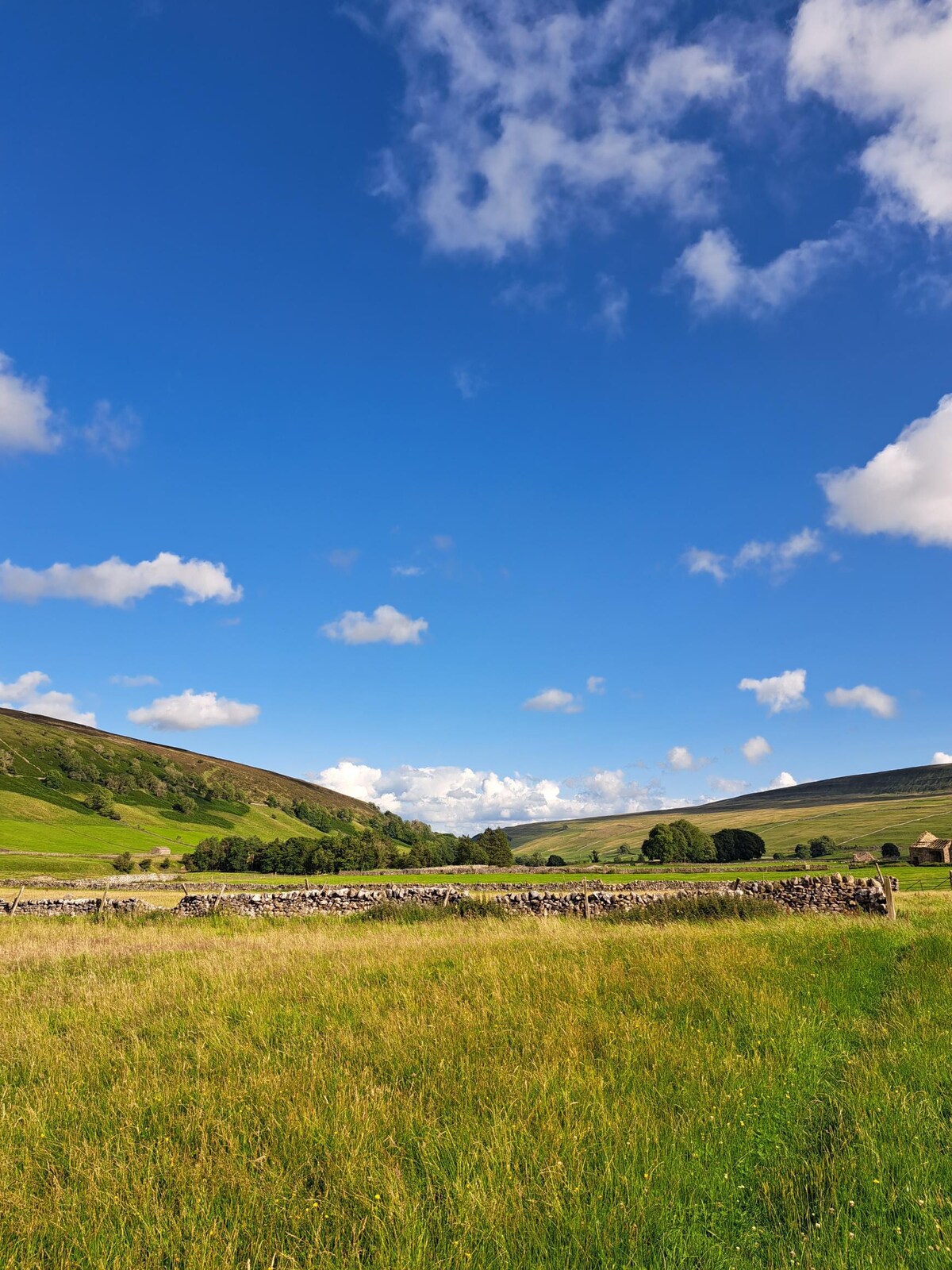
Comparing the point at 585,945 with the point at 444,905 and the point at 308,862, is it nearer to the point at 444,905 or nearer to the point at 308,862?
the point at 444,905

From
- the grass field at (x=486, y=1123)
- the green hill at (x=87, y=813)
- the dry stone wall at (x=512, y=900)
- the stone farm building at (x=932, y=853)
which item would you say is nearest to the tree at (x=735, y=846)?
the stone farm building at (x=932, y=853)

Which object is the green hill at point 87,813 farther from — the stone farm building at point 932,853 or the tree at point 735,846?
the stone farm building at point 932,853

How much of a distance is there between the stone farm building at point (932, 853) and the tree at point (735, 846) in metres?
24.3

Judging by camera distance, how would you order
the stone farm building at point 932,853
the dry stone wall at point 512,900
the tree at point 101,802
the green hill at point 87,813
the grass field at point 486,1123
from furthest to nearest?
the tree at point 101,802
the green hill at point 87,813
the stone farm building at point 932,853
the dry stone wall at point 512,900
the grass field at point 486,1123

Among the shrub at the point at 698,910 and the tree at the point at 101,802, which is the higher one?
the tree at the point at 101,802

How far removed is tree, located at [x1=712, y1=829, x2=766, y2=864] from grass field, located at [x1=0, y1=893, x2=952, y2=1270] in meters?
103

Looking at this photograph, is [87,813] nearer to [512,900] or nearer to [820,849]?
[512,900]

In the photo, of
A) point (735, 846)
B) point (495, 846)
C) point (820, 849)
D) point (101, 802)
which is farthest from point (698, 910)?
point (101, 802)

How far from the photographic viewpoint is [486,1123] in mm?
4898

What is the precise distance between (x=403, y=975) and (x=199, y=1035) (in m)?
3.51

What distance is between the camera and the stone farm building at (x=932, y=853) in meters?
81.0

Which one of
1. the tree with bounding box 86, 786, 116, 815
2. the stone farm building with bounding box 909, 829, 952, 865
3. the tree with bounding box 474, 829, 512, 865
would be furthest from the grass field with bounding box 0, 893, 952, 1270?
the tree with bounding box 86, 786, 116, 815

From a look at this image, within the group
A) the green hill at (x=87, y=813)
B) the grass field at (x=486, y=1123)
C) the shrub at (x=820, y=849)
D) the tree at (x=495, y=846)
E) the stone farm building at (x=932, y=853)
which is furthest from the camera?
the shrub at (x=820, y=849)

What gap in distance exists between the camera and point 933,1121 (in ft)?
16.4
